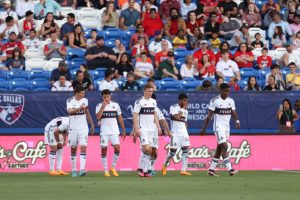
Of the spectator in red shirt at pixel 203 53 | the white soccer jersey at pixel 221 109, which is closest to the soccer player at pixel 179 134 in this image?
the white soccer jersey at pixel 221 109

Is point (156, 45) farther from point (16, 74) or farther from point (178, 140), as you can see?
point (178, 140)

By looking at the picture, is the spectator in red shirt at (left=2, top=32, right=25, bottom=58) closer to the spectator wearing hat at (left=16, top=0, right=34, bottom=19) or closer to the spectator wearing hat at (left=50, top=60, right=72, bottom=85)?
the spectator wearing hat at (left=50, top=60, right=72, bottom=85)

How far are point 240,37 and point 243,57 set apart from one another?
6.02 feet

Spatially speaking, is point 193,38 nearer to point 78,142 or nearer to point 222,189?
point 78,142

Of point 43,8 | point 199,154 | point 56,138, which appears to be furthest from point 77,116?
point 43,8

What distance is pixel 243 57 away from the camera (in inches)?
1267

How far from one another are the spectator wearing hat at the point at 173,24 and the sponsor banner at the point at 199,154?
21.2ft

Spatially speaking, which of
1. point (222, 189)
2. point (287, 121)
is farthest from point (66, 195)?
point (287, 121)

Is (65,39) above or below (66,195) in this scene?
above

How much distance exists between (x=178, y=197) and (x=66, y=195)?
6.92ft

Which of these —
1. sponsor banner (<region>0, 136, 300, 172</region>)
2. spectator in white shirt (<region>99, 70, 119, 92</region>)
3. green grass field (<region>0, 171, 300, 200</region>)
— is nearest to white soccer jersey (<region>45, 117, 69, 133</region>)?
green grass field (<region>0, 171, 300, 200</region>)

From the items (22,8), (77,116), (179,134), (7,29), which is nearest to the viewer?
(77,116)

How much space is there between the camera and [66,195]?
57.5ft

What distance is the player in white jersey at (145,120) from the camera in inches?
915
